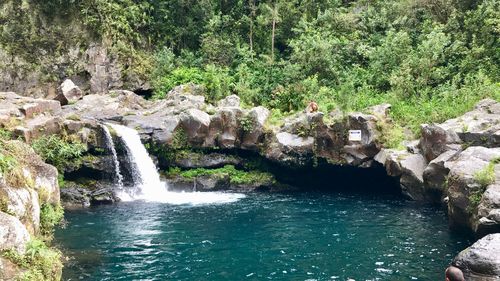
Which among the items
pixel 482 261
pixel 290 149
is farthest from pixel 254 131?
pixel 482 261

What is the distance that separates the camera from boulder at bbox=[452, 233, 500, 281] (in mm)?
12695

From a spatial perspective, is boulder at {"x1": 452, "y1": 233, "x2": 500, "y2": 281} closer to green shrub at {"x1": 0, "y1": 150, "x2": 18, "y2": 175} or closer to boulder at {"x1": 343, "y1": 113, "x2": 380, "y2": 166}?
green shrub at {"x1": 0, "y1": 150, "x2": 18, "y2": 175}

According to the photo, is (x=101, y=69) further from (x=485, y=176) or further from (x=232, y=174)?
(x=485, y=176)

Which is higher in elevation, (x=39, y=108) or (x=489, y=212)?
(x=39, y=108)

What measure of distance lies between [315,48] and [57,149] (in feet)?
68.7

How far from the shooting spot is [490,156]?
18.5 metres

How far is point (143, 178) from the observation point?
28.7 m

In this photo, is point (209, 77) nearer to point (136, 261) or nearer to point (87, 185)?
point (87, 185)

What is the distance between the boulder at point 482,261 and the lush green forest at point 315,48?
1430 centimetres

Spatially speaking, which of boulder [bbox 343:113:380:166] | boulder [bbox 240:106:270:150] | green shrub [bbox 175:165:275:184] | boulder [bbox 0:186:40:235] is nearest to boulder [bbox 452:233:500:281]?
boulder [bbox 0:186:40:235]

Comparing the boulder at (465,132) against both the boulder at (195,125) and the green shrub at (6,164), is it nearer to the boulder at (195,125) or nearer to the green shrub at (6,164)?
the boulder at (195,125)

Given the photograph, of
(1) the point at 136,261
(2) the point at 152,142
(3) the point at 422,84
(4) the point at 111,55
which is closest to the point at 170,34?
(4) the point at 111,55

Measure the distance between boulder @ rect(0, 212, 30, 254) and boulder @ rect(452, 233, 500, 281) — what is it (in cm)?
1071

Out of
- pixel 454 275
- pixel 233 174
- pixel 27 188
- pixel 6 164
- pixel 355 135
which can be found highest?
pixel 6 164
